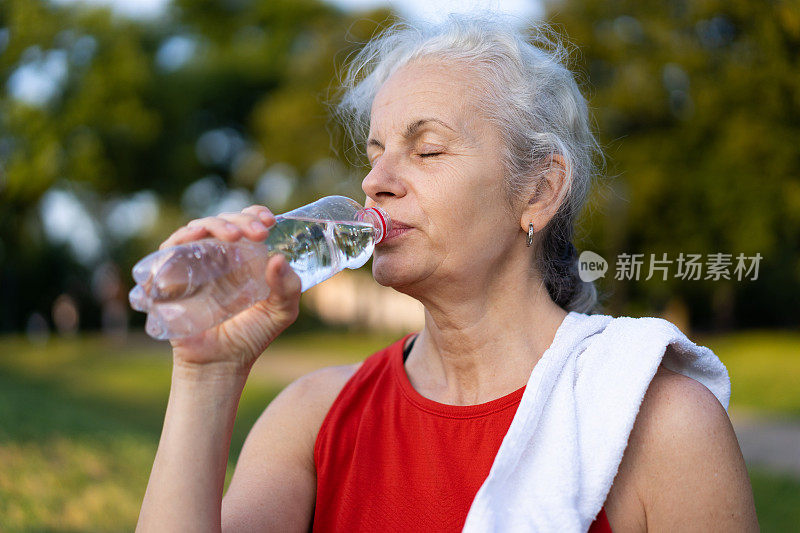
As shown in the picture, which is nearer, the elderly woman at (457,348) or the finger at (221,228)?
the finger at (221,228)

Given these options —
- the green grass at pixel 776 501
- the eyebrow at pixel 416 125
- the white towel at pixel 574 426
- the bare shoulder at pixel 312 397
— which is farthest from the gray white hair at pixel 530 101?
the green grass at pixel 776 501

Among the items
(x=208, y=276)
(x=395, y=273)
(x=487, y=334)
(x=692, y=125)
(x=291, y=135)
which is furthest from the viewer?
(x=291, y=135)

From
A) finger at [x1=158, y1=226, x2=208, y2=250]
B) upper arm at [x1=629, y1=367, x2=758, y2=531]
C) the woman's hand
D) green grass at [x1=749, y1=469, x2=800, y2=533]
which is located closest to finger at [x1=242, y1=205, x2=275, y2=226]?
Result: the woman's hand

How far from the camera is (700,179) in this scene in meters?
15.8

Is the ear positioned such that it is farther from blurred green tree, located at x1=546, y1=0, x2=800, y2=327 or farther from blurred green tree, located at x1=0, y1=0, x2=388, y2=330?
blurred green tree, located at x1=0, y1=0, x2=388, y2=330

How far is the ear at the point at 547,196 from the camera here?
2.41 m

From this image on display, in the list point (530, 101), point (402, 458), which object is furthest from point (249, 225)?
point (530, 101)

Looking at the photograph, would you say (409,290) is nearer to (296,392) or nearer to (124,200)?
(296,392)

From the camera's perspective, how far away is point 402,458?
2.26 m

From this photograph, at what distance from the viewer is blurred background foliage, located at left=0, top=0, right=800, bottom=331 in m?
12.1

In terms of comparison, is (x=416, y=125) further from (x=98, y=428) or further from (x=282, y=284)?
(x=98, y=428)

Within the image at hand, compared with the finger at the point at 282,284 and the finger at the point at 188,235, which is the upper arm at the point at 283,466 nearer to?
the finger at the point at 282,284

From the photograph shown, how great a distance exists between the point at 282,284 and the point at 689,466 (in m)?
1.09

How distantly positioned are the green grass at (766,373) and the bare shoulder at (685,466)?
26.2ft
